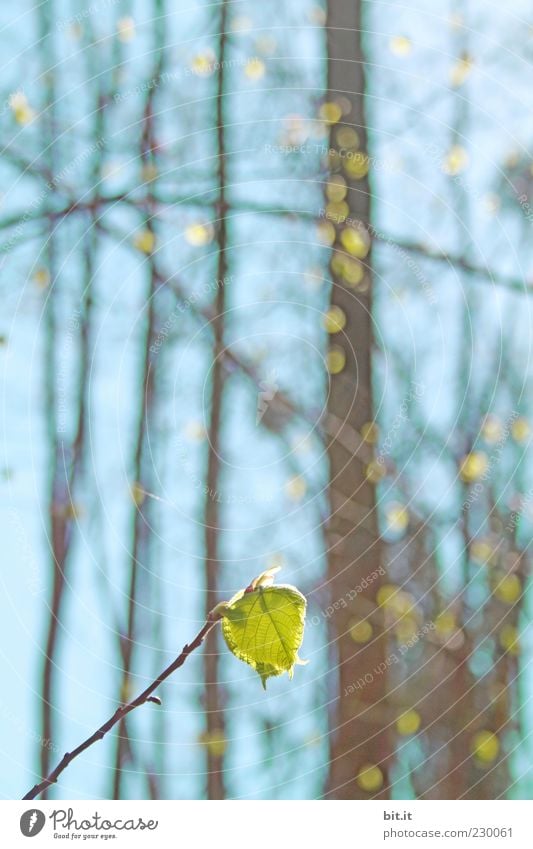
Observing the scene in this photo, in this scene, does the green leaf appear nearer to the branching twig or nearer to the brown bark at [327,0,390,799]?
the branching twig

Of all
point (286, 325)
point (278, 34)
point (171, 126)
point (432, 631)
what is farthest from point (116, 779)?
point (278, 34)

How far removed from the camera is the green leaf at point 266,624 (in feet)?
1.39

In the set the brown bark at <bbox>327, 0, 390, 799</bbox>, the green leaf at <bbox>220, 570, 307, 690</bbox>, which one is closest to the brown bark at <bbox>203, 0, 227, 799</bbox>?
the brown bark at <bbox>327, 0, 390, 799</bbox>

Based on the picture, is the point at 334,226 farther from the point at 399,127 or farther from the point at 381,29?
the point at 381,29

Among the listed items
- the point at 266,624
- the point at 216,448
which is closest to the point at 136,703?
the point at 266,624
